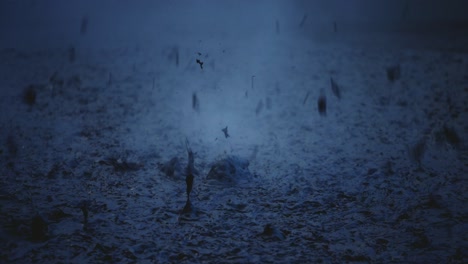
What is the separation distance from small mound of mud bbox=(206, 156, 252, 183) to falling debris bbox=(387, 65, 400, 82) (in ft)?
11.1

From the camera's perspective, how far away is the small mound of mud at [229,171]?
9.12 feet

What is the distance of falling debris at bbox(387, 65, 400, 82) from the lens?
502cm

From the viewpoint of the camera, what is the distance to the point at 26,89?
455 centimetres

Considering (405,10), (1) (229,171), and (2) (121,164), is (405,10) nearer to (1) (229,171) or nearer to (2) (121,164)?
(1) (229,171)

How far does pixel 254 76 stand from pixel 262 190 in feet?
9.85

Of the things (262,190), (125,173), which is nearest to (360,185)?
(262,190)

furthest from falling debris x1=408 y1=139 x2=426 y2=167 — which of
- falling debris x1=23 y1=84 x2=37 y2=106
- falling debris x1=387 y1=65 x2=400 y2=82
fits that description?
falling debris x1=23 y1=84 x2=37 y2=106

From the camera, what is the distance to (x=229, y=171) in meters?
2.83

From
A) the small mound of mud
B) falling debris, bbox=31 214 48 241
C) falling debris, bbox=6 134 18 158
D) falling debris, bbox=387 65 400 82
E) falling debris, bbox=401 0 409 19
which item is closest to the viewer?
falling debris, bbox=31 214 48 241

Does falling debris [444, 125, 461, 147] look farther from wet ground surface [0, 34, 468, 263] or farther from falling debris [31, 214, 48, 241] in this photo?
falling debris [31, 214, 48, 241]

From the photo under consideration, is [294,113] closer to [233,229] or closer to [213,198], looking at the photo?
[213,198]

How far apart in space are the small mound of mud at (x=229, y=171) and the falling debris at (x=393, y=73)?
11.1 ft

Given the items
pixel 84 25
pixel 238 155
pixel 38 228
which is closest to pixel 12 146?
pixel 38 228

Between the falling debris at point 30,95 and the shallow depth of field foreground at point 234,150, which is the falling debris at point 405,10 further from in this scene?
the falling debris at point 30,95
